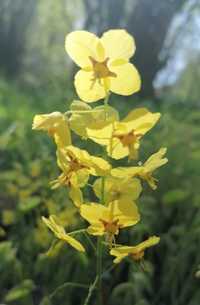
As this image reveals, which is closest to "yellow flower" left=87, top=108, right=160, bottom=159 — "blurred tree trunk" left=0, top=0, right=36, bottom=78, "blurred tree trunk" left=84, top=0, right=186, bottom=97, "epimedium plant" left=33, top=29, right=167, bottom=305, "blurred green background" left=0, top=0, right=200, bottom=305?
"epimedium plant" left=33, top=29, right=167, bottom=305

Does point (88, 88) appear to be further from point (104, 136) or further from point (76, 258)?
point (76, 258)

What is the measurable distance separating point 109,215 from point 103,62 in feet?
0.64

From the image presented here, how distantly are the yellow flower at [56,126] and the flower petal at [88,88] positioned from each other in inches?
1.9

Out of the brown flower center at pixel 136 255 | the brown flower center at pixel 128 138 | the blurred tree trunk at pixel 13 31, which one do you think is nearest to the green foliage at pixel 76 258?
the brown flower center at pixel 136 255

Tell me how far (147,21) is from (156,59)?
57 cm

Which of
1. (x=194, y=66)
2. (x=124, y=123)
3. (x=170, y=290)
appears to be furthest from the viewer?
(x=194, y=66)

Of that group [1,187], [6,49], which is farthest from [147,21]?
[6,49]

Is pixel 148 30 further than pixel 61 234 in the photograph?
Yes

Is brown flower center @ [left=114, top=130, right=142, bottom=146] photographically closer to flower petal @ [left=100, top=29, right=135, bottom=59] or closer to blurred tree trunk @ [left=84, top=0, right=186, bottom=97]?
flower petal @ [left=100, top=29, right=135, bottom=59]

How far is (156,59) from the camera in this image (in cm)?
730

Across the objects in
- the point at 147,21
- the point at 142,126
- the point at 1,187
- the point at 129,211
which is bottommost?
the point at 147,21

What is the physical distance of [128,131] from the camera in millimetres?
717

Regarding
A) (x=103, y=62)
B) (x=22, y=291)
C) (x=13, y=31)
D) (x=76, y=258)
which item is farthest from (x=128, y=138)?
(x=13, y=31)

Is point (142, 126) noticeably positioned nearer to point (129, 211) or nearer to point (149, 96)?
point (129, 211)
